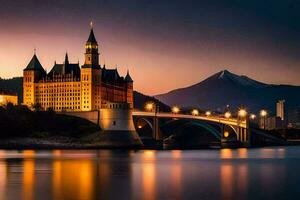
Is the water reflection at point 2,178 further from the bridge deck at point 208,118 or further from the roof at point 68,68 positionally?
the roof at point 68,68

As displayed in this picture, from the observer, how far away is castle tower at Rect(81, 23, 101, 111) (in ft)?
613

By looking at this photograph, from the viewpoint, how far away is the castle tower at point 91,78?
613ft

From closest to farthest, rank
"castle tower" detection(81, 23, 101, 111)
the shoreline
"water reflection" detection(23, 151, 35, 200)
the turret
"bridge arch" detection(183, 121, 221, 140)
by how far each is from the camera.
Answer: "water reflection" detection(23, 151, 35, 200) < the shoreline < "bridge arch" detection(183, 121, 221, 140) < the turret < "castle tower" detection(81, 23, 101, 111)

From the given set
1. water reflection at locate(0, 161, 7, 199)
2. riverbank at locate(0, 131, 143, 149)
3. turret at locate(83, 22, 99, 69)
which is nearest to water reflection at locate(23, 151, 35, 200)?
water reflection at locate(0, 161, 7, 199)

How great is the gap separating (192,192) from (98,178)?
49.8 feet

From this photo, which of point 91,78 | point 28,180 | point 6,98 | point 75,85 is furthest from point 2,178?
point 6,98

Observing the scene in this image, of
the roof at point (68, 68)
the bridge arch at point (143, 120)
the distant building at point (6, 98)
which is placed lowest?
the bridge arch at point (143, 120)

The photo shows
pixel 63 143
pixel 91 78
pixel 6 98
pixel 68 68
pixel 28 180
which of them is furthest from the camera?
pixel 68 68

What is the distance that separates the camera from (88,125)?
6565 inches

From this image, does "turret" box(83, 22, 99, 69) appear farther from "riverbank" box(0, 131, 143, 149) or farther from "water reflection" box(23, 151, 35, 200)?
"water reflection" box(23, 151, 35, 200)

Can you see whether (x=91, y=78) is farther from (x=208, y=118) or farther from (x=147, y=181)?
(x=147, y=181)

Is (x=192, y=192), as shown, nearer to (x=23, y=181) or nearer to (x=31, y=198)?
(x=31, y=198)

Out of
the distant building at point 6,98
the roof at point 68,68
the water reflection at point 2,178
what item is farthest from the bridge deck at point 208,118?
the water reflection at point 2,178

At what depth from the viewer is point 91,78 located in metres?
188
